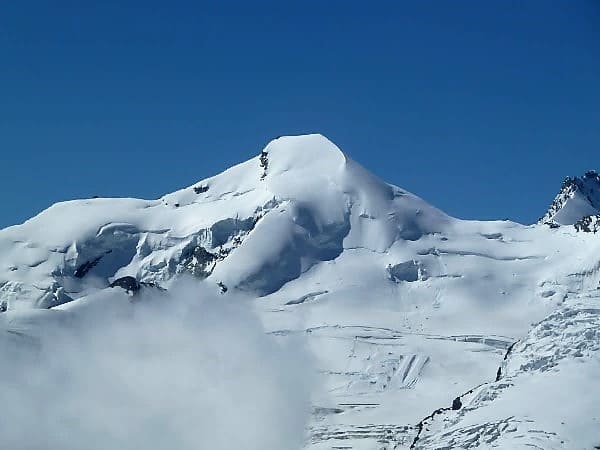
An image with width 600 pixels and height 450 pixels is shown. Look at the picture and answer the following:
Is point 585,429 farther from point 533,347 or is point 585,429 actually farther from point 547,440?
point 533,347

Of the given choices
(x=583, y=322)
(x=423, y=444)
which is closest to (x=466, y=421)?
(x=423, y=444)

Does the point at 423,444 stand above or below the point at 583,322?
below

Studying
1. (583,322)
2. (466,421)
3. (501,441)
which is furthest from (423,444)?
(583,322)

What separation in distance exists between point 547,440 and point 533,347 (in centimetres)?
3440

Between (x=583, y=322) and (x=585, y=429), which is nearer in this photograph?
(x=585, y=429)

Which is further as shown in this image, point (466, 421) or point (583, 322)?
point (583, 322)

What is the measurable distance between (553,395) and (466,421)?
1365 centimetres

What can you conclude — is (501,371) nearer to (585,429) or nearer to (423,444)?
(423,444)

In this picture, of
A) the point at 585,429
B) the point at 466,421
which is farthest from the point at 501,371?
the point at 585,429

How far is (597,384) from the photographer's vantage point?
516 ft

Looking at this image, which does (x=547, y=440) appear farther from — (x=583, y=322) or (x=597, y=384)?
(x=583, y=322)

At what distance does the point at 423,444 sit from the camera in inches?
6506

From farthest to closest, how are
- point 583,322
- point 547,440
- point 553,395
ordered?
point 583,322
point 553,395
point 547,440

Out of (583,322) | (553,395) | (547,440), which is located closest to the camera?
(547,440)
